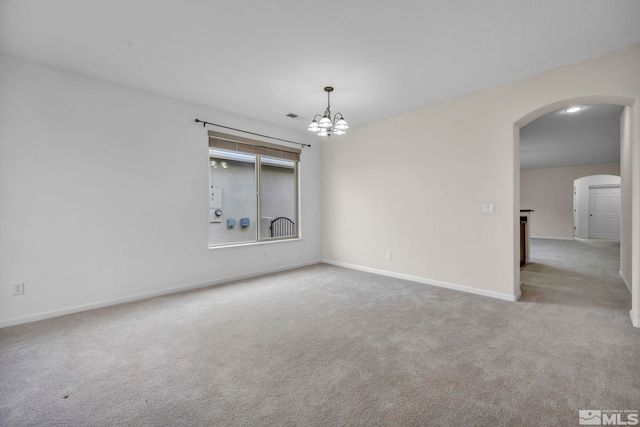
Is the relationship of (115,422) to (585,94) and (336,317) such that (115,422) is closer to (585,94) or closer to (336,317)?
(336,317)

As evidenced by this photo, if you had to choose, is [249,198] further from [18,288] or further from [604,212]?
[604,212]

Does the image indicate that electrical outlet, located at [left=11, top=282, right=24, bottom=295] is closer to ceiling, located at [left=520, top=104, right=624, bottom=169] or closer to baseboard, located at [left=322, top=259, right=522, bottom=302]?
baseboard, located at [left=322, top=259, right=522, bottom=302]

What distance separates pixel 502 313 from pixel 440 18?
293 centimetres

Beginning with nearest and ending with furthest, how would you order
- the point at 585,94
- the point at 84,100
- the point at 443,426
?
1. the point at 443,426
2. the point at 585,94
3. the point at 84,100

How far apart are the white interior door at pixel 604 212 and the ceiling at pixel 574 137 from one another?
6.91 ft

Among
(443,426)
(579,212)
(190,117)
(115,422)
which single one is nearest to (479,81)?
(443,426)

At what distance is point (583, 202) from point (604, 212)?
685mm

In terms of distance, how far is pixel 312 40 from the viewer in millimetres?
2531

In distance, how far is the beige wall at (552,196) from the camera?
31.3 ft

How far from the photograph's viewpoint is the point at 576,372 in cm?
196

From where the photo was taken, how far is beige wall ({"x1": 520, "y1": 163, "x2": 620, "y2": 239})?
31.3 feet

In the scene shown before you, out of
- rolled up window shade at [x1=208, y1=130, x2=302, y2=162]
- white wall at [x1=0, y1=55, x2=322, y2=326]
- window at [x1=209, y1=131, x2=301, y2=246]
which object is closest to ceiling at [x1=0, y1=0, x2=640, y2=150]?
white wall at [x1=0, y1=55, x2=322, y2=326]

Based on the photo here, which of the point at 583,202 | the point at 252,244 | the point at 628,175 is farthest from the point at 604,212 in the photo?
the point at 252,244

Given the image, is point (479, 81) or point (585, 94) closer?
point (585, 94)
